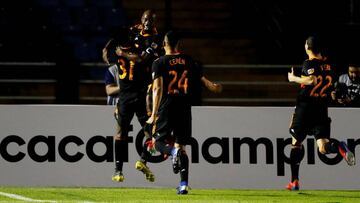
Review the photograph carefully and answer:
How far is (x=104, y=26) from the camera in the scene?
Answer: 2230cm

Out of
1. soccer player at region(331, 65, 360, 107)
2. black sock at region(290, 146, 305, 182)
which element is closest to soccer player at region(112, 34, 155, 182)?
black sock at region(290, 146, 305, 182)

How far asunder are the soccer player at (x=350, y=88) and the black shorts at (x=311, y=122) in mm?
1617

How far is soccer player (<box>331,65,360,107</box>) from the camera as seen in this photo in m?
16.3

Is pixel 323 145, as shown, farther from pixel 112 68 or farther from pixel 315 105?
pixel 112 68

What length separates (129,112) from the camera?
15.0 m

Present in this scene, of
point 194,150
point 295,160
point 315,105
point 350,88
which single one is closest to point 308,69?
point 315,105

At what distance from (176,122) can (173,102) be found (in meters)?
0.27

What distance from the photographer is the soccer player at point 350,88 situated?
53.4 ft

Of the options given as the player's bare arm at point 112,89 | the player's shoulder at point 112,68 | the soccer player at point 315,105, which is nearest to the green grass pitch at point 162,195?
the soccer player at point 315,105

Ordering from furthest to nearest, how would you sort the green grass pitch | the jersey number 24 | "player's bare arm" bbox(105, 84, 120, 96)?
"player's bare arm" bbox(105, 84, 120, 96), the jersey number 24, the green grass pitch

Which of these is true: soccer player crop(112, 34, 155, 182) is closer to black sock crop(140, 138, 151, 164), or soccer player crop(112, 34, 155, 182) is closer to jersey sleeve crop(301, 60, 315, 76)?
black sock crop(140, 138, 151, 164)

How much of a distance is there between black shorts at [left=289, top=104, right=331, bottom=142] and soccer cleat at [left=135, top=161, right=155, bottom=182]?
2.04m

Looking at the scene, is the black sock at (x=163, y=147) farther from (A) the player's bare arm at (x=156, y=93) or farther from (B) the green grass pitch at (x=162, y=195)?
(B) the green grass pitch at (x=162, y=195)

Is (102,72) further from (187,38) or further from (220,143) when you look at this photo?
(220,143)
